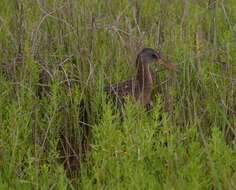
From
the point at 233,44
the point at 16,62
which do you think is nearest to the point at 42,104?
the point at 16,62

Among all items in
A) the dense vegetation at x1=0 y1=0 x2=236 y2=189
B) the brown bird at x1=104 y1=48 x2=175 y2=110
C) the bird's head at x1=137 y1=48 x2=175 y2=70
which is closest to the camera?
the dense vegetation at x1=0 y1=0 x2=236 y2=189

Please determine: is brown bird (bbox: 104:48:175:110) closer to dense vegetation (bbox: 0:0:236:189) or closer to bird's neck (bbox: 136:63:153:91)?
bird's neck (bbox: 136:63:153:91)

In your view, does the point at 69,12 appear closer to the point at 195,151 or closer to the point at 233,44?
the point at 233,44

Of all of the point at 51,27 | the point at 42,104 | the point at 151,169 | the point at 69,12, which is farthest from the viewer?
the point at 51,27

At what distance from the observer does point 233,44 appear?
14.1ft

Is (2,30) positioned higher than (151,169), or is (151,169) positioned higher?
(2,30)

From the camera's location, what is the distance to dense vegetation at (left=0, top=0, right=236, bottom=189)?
307 cm

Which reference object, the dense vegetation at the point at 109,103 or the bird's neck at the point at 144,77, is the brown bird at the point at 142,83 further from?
the dense vegetation at the point at 109,103

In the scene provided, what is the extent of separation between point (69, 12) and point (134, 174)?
188cm

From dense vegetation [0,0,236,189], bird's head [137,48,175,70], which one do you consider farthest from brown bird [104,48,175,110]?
dense vegetation [0,0,236,189]

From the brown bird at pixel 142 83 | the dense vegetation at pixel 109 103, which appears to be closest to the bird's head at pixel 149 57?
the brown bird at pixel 142 83

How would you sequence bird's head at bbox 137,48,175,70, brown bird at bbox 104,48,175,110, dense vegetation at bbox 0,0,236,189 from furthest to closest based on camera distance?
bird's head at bbox 137,48,175,70 < brown bird at bbox 104,48,175,110 < dense vegetation at bbox 0,0,236,189

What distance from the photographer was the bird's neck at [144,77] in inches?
175

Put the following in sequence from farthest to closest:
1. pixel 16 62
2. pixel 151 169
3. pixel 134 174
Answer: pixel 16 62, pixel 151 169, pixel 134 174
